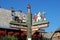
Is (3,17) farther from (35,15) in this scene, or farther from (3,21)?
(35,15)

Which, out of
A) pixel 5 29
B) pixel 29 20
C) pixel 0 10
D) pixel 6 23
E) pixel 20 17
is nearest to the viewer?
pixel 29 20

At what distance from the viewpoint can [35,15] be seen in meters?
22.5

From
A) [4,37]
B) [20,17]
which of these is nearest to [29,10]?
[20,17]

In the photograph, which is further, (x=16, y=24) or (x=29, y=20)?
(x=16, y=24)

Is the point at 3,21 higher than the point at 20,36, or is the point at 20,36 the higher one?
the point at 3,21

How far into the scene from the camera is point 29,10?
18219mm

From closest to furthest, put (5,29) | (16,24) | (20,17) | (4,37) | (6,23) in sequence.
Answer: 1. (16,24)
2. (20,17)
3. (4,37)
4. (5,29)
5. (6,23)

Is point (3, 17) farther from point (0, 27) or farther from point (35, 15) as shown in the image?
point (35, 15)

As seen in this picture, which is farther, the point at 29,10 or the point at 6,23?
the point at 6,23

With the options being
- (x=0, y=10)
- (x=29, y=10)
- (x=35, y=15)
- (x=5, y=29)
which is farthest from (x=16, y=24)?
(x=0, y=10)

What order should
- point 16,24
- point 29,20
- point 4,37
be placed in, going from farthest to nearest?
point 4,37 → point 16,24 → point 29,20

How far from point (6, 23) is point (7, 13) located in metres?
3.92

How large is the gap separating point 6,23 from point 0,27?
101 inches

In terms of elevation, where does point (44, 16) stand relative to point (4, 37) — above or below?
above
